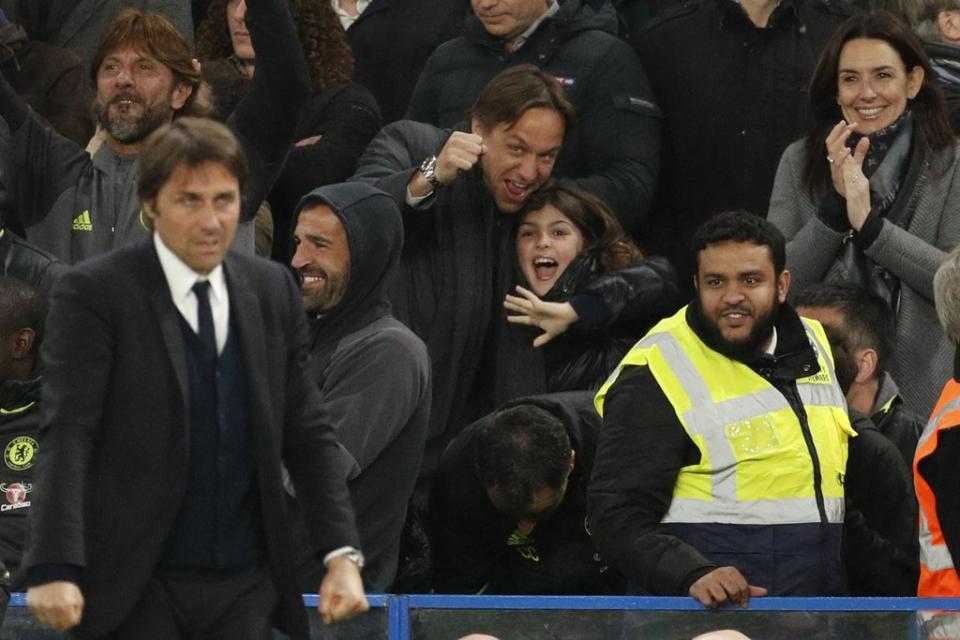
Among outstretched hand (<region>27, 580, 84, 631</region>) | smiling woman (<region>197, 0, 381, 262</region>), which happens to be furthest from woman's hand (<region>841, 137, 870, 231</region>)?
outstretched hand (<region>27, 580, 84, 631</region>)

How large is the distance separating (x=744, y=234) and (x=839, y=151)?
39.5 inches

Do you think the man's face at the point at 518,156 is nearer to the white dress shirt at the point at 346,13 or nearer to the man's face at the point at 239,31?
the man's face at the point at 239,31

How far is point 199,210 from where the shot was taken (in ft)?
13.9

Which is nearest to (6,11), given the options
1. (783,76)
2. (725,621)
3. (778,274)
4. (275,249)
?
(275,249)

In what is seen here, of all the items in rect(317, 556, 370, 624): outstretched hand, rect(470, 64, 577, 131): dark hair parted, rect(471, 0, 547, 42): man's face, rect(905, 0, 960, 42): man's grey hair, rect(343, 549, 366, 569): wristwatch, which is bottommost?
rect(317, 556, 370, 624): outstretched hand

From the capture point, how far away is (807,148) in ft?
23.7

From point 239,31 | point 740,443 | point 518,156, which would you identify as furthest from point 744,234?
point 239,31

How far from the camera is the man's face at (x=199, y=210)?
422 cm

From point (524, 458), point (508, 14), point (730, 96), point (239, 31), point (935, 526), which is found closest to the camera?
point (935, 526)

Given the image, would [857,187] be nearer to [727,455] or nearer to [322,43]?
[727,455]

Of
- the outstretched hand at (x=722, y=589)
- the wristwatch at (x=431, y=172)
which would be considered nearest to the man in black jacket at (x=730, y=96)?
the wristwatch at (x=431, y=172)

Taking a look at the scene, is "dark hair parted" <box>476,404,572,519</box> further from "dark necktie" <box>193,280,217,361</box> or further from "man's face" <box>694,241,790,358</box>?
"dark necktie" <box>193,280,217,361</box>

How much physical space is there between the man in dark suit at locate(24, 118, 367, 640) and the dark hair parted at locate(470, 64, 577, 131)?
8.77 ft

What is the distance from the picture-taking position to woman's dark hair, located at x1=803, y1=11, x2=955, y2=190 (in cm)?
712
